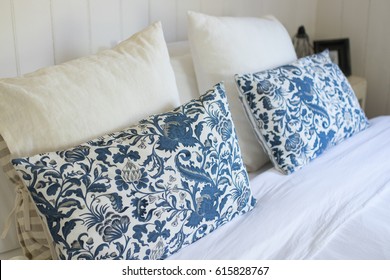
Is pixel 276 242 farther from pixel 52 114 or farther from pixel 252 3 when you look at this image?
pixel 252 3

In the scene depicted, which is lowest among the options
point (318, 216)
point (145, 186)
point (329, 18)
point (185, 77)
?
point (318, 216)

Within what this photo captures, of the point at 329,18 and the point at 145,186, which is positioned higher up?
the point at 329,18

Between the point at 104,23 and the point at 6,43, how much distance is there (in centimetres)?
34

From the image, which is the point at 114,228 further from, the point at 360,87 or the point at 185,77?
the point at 360,87

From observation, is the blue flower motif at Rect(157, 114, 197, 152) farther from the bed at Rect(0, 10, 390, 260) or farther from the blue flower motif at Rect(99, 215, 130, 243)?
the blue flower motif at Rect(99, 215, 130, 243)

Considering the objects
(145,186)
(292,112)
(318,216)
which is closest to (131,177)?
(145,186)

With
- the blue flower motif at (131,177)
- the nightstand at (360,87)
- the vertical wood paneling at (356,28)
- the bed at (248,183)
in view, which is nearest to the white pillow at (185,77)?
the bed at (248,183)

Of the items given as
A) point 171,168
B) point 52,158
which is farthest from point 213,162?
point 52,158

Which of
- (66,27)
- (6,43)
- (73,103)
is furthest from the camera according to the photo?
(66,27)

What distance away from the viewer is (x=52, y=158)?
3.13 ft

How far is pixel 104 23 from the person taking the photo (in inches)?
61.7

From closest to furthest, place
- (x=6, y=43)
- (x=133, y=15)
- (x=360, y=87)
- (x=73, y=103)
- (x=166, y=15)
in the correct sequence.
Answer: (x=73, y=103) → (x=6, y=43) → (x=133, y=15) → (x=166, y=15) → (x=360, y=87)

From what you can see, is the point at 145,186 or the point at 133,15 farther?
the point at 133,15
